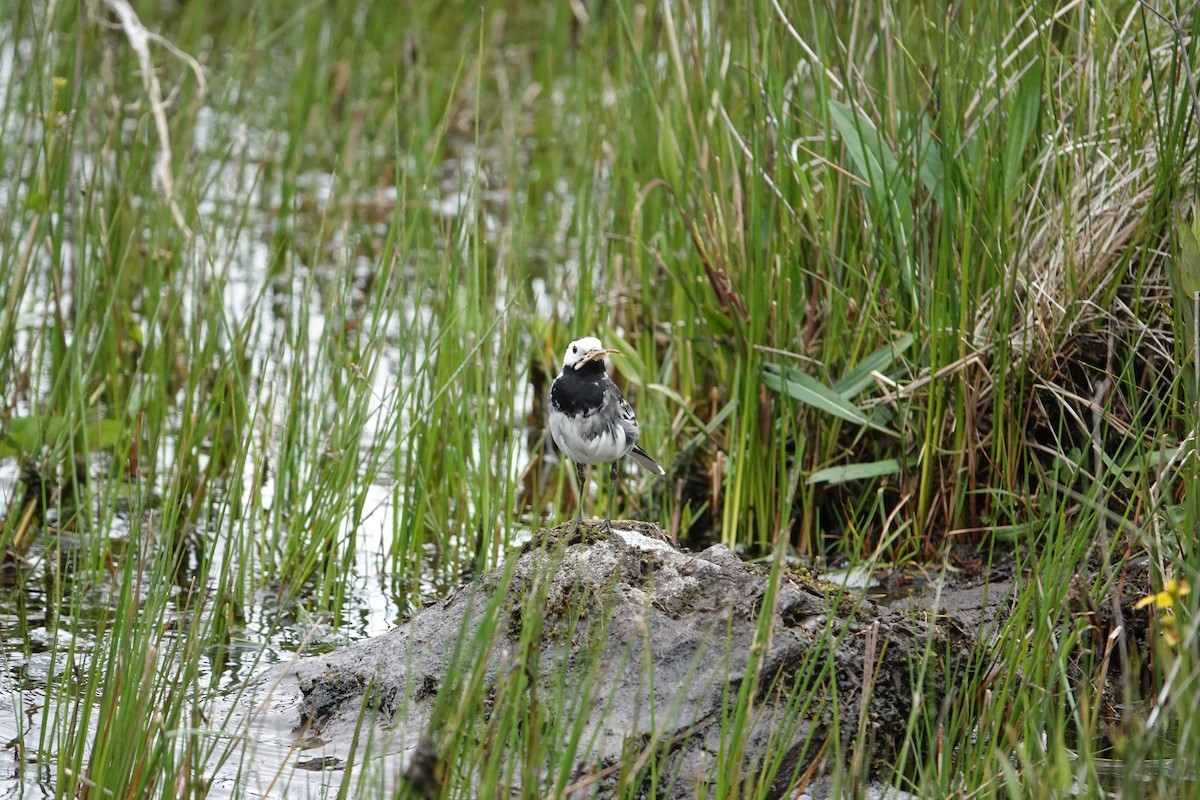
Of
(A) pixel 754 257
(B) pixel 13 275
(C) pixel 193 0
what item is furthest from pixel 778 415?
(C) pixel 193 0

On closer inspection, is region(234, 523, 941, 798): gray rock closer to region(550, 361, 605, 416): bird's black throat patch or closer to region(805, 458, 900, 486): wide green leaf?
region(550, 361, 605, 416): bird's black throat patch

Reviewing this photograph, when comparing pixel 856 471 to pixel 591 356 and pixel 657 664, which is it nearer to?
pixel 591 356

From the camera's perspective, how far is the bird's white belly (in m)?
3.82

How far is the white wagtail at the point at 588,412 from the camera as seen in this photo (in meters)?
3.82

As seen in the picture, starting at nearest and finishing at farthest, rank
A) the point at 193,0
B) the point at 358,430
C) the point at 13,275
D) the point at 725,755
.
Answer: the point at 725,755
the point at 358,430
the point at 13,275
the point at 193,0

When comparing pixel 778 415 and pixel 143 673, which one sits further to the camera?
pixel 778 415

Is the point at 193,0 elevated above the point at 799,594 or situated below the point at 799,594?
above

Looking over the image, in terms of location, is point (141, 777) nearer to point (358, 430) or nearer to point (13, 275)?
point (358, 430)

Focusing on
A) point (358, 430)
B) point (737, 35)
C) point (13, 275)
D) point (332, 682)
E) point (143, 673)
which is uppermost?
point (737, 35)

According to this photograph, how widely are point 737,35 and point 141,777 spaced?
143 inches

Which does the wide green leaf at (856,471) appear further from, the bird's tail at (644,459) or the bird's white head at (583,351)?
the bird's white head at (583,351)

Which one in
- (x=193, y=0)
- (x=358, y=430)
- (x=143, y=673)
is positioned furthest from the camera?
(x=193, y=0)

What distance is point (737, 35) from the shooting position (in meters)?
5.19

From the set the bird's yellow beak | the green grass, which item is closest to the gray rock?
the green grass
